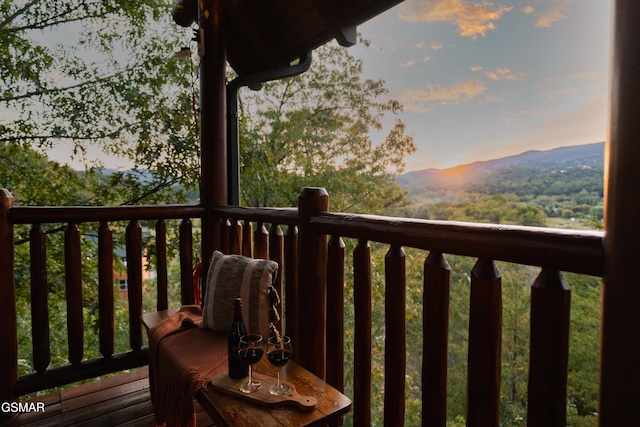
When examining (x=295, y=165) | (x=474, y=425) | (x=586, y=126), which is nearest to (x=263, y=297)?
(x=474, y=425)

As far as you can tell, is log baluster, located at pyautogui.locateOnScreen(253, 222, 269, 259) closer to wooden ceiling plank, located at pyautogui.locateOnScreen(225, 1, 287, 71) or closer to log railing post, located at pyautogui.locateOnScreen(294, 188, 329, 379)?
log railing post, located at pyautogui.locateOnScreen(294, 188, 329, 379)

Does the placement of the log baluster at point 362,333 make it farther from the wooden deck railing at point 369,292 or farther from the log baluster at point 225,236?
the log baluster at point 225,236

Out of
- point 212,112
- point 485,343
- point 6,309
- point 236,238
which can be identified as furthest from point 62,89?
point 485,343

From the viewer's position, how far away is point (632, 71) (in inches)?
26.6

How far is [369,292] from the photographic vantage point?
55.8 inches

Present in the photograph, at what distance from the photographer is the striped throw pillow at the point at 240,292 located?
162 centimetres

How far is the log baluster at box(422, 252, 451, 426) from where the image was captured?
44.7 inches

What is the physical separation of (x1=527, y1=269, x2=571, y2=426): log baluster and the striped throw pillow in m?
1.03

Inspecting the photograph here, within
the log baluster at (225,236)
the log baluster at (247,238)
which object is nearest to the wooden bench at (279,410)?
the log baluster at (247,238)

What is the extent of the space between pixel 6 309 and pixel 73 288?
0.30 metres

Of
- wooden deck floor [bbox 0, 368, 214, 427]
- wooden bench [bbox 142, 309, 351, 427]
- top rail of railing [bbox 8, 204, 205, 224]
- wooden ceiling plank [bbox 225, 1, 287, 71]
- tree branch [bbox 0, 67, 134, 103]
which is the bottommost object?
wooden deck floor [bbox 0, 368, 214, 427]

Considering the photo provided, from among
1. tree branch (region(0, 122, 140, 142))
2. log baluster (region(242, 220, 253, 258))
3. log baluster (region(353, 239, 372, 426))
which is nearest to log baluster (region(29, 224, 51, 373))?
log baluster (region(242, 220, 253, 258))

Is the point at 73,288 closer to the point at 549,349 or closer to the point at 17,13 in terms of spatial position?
the point at 549,349

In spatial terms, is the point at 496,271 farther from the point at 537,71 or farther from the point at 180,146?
the point at 537,71
